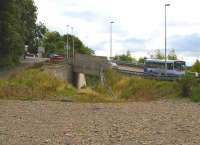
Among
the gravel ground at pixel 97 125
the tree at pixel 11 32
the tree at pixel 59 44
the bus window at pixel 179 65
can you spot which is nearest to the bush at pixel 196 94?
the gravel ground at pixel 97 125

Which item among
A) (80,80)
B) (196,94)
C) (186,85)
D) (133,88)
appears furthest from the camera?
(80,80)

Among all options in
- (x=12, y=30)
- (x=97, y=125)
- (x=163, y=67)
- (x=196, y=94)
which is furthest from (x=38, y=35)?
(x=97, y=125)

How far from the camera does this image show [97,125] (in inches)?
1719

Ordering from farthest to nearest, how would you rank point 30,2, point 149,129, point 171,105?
point 30,2 → point 171,105 → point 149,129

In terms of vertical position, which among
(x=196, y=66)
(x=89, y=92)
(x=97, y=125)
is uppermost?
(x=196, y=66)

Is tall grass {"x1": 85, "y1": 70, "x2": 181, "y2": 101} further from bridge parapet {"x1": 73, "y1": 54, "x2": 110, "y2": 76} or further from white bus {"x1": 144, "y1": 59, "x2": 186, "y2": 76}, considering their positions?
white bus {"x1": 144, "y1": 59, "x2": 186, "y2": 76}

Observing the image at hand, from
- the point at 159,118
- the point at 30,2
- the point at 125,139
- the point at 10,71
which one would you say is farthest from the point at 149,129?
the point at 30,2

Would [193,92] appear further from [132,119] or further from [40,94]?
[132,119]

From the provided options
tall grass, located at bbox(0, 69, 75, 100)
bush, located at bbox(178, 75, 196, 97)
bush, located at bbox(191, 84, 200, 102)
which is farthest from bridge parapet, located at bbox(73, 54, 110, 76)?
bush, located at bbox(191, 84, 200, 102)

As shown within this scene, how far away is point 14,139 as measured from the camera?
35.1 metres

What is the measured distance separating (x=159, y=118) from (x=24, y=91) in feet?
97.1

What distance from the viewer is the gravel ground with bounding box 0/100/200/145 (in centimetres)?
3506

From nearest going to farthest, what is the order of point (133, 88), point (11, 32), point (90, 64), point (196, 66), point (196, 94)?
point (196, 94) → point (11, 32) → point (133, 88) → point (90, 64) → point (196, 66)

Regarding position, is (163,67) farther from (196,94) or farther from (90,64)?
(196,94)
